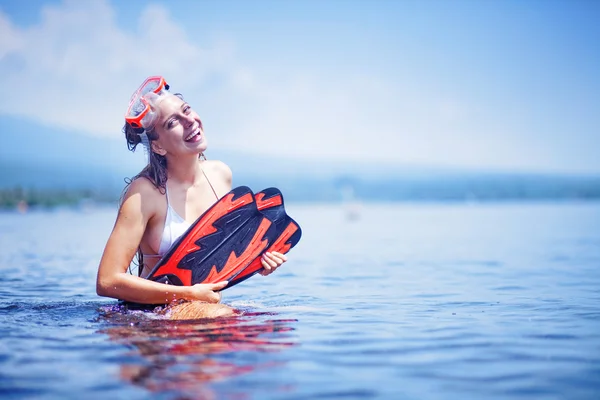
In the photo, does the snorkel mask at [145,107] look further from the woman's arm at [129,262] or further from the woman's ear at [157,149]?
the woman's arm at [129,262]

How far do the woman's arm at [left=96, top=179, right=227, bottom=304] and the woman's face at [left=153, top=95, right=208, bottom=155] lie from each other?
345mm

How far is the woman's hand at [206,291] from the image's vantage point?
489 cm

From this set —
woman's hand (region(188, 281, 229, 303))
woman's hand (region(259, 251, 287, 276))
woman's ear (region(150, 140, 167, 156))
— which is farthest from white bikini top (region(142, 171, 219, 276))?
woman's hand (region(259, 251, 287, 276))

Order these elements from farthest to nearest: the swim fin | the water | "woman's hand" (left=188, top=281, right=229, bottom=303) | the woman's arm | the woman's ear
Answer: the swim fin, the woman's ear, "woman's hand" (left=188, top=281, right=229, bottom=303), the woman's arm, the water

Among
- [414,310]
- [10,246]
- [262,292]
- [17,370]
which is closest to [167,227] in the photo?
[17,370]

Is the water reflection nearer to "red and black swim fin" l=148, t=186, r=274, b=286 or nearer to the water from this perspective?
the water

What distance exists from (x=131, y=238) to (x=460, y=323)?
239 cm

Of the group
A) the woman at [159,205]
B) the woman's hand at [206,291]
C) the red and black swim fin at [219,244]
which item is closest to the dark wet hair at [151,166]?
the woman at [159,205]

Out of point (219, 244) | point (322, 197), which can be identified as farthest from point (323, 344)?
point (322, 197)

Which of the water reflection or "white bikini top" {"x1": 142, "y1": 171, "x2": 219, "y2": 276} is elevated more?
"white bikini top" {"x1": 142, "y1": 171, "x2": 219, "y2": 276}

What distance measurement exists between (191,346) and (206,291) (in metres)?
0.97

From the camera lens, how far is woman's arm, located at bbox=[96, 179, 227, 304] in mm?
4742

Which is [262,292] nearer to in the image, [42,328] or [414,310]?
[414,310]

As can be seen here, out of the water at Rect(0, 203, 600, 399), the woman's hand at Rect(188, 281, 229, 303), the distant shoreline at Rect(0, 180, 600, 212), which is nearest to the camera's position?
the water at Rect(0, 203, 600, 399)
